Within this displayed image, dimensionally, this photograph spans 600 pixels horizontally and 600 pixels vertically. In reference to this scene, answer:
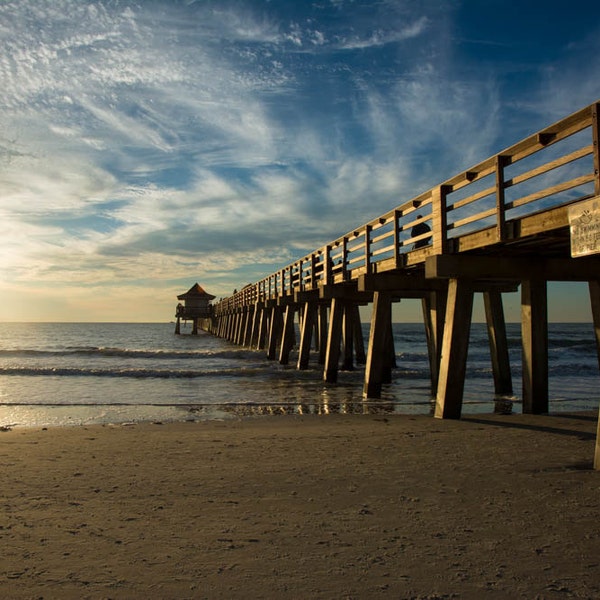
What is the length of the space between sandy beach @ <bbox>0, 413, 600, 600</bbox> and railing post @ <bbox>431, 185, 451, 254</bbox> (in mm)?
3246

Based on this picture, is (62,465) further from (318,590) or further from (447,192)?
(447,192)

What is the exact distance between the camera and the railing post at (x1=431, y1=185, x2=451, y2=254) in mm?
9164

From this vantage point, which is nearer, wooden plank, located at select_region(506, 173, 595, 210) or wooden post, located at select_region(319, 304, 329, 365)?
wooden plank, located at select_region(506, 173, 595, 210)

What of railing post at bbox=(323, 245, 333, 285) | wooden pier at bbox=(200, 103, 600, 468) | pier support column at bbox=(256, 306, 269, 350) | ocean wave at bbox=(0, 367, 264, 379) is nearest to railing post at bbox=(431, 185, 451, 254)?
wooden pier at bbox=(200, 103, 600, 468)

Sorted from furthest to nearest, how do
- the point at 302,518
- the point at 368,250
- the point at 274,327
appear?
1. the point at 274,327
2. the point at 368,250
3. the point at 302,518

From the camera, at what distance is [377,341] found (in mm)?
12578

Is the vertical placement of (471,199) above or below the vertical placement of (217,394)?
above

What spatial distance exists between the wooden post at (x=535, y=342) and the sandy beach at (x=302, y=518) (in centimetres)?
214

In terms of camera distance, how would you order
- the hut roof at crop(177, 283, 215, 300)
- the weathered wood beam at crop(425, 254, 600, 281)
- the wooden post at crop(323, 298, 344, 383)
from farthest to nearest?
1. the hut roof at crop(177, 283, 215, 300)
2. the wooden post at crop(323, 298, 344, 383)
3. the weathered wood beam at crop(425, 254, 600, 281)

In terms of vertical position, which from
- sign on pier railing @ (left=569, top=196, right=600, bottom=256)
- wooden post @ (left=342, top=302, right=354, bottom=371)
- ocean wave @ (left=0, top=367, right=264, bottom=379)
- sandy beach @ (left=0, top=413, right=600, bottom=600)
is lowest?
ocean wave @ (left=0, top=367, right=264, bottom=379)

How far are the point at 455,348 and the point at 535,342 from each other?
1.42 metres

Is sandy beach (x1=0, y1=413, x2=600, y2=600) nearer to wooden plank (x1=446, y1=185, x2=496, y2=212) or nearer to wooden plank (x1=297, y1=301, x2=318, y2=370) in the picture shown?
wooden plank (x1=446, y1=185, x2=496, y2=212)

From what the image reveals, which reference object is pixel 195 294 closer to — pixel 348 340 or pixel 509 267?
pixel 348 340

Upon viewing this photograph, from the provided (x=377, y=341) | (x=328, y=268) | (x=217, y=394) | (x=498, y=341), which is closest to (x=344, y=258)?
(x=328, y=268)
